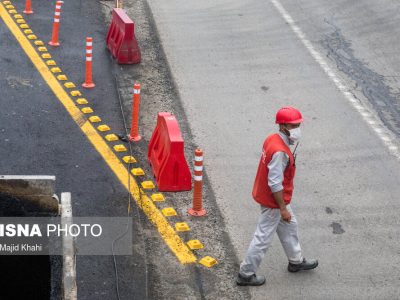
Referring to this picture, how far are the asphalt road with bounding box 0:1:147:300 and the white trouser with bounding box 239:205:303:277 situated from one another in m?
1.25

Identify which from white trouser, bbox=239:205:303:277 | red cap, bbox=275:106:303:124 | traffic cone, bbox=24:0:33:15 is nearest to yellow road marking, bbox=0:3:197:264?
white trouser, bbox=239:205:303:277

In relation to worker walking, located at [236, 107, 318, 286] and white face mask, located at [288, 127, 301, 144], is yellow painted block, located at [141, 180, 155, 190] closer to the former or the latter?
worker walking, located at [236, 107, 318, 286]

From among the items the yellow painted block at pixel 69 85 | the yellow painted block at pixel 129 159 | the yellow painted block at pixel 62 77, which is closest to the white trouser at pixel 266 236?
the yellow painted block at pixel 129 159

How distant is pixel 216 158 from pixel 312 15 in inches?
309

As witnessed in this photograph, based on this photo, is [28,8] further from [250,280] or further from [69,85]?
[250,280]

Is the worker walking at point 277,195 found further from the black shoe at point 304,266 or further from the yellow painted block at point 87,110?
the yellow painted block at point 87,110

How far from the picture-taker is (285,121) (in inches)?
382

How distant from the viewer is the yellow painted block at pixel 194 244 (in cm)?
1080

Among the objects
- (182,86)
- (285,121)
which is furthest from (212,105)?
(285,121)

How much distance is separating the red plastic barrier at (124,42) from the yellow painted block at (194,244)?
6.45m

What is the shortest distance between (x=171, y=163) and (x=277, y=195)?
8.59 ft

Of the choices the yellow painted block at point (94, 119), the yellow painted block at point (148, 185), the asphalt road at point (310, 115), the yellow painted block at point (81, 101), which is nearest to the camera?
the asphalt road at point (310, 115)

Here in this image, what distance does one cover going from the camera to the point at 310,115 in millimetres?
14766

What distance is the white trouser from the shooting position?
9930 mm
